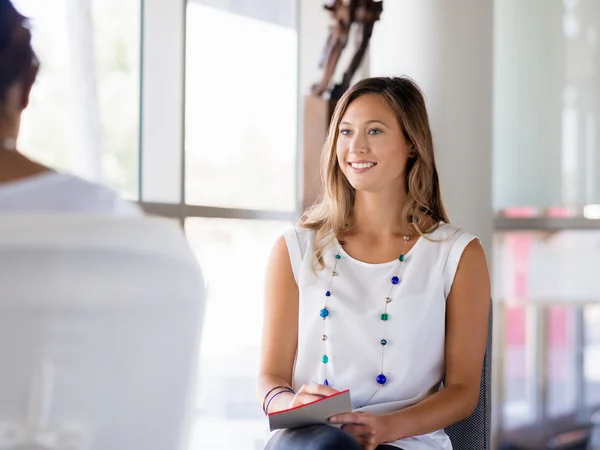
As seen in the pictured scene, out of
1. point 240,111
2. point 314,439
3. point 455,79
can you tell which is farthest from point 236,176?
point 314,439

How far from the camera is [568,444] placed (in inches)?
127

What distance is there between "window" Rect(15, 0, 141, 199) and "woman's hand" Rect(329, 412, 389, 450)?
2.83ft

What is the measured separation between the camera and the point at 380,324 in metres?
1.92

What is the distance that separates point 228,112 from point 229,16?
0.30 metres

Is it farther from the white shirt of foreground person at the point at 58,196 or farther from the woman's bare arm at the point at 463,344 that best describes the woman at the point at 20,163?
the woman's bare arm at the point at 463,344

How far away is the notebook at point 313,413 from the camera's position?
159 cm

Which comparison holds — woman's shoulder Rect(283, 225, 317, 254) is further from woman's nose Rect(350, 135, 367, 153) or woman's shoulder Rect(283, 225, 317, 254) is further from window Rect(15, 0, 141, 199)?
window Rect(15, 0, 141, 199)

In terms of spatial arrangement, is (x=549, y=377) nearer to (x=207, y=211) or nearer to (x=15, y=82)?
(x=207, y=211)

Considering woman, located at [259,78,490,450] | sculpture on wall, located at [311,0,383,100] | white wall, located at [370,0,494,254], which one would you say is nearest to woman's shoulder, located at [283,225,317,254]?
woman, located at [259,78,490,450]

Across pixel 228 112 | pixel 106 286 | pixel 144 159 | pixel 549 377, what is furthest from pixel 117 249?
pixel 549 377

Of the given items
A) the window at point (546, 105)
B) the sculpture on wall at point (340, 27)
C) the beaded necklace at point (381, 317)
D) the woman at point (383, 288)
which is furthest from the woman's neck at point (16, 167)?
the window at point (546, 105)

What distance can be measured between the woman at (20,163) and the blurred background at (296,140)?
3.63ft

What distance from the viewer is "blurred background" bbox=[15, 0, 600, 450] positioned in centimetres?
203

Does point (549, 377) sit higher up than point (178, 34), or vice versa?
point (178, 34)
